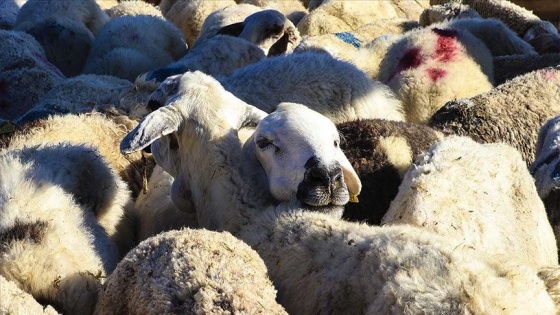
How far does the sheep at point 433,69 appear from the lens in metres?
6.64

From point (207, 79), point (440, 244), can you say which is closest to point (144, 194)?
point (207, 79)

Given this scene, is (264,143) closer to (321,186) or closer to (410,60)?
(321,186)

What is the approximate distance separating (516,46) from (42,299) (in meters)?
5.57

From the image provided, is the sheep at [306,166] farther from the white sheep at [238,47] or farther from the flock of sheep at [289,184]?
the white sheep at [238,47]

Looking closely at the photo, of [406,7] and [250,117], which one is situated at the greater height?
[250,117]

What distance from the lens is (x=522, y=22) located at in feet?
31.4

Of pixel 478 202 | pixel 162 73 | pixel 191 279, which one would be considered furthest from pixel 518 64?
pixel 191 279

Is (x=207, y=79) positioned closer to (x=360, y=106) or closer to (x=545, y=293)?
(x=360, y=106)

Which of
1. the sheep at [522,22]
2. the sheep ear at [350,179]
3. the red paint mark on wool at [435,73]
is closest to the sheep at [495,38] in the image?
the sheep at [522,22]

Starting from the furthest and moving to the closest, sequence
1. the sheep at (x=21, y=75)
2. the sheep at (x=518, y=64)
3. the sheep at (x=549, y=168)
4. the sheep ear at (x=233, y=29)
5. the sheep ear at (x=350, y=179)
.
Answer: the sheep ear at (x=233, y=29) → the sheep at (x=21, y=75) → the sheep at (x=518, y=64) → the sheep at (x=549, y=168) → the sheep ear at (x=350, y=179)

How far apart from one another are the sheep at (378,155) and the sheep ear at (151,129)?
0.83 meters

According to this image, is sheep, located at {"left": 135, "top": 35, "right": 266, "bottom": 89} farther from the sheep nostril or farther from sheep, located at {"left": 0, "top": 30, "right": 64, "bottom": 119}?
the sheep nostril

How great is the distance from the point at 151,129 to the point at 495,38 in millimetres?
4572

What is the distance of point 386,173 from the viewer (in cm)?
467
